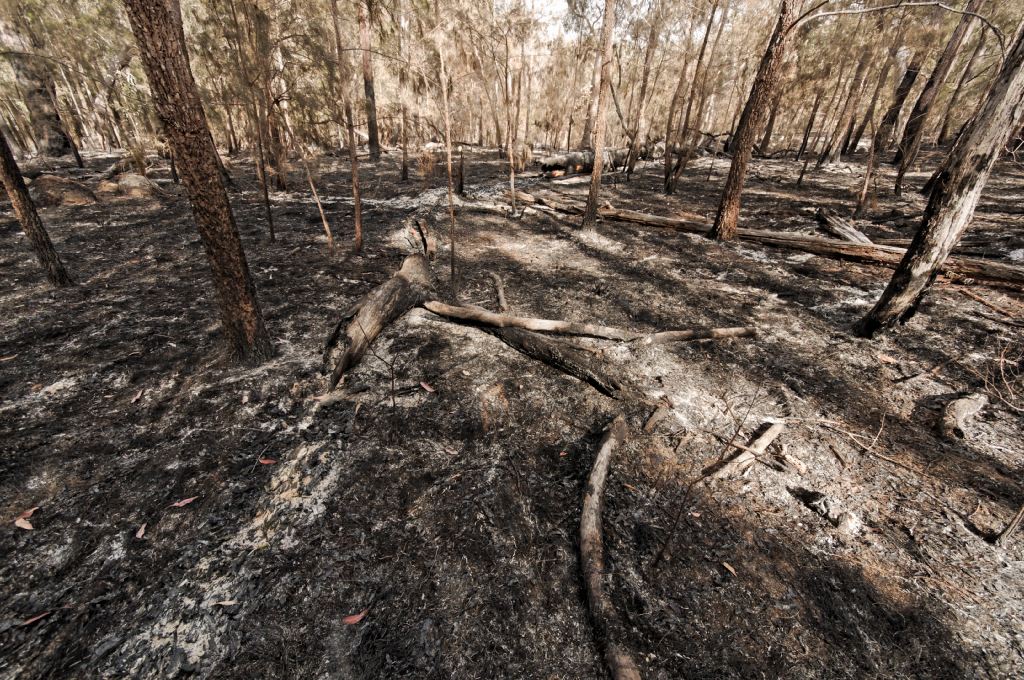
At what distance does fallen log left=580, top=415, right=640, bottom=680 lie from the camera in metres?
2.08

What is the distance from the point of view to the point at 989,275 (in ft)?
19.4

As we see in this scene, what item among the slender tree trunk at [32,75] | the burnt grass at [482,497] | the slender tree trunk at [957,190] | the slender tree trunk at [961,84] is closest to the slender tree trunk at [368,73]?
the burnt grass at [482,497]

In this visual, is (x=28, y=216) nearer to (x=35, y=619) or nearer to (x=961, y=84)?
(x=35, y=619)

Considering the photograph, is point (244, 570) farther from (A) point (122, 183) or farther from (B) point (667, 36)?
(B) point (667, 36)

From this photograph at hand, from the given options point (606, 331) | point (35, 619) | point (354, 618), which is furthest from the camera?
point (606, 331)

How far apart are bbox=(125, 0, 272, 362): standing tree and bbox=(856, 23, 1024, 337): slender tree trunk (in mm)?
7354

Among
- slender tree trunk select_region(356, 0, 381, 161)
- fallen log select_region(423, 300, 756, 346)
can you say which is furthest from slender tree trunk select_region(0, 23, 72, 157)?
fallen log select_region(423, 300, 756, 346)

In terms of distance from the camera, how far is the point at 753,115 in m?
7.51

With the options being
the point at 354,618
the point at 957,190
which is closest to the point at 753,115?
the point at 957,190

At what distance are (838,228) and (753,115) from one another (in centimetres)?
313

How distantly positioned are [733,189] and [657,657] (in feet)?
29.5

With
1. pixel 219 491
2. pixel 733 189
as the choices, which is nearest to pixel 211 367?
pixel 219 491

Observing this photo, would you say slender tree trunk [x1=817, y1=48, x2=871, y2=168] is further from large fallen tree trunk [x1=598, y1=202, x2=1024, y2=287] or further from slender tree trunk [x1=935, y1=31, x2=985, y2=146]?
large fallen tree trunk [x1=598, y1=202, x2=1024, y2=287]

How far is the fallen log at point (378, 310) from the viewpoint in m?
4.27
